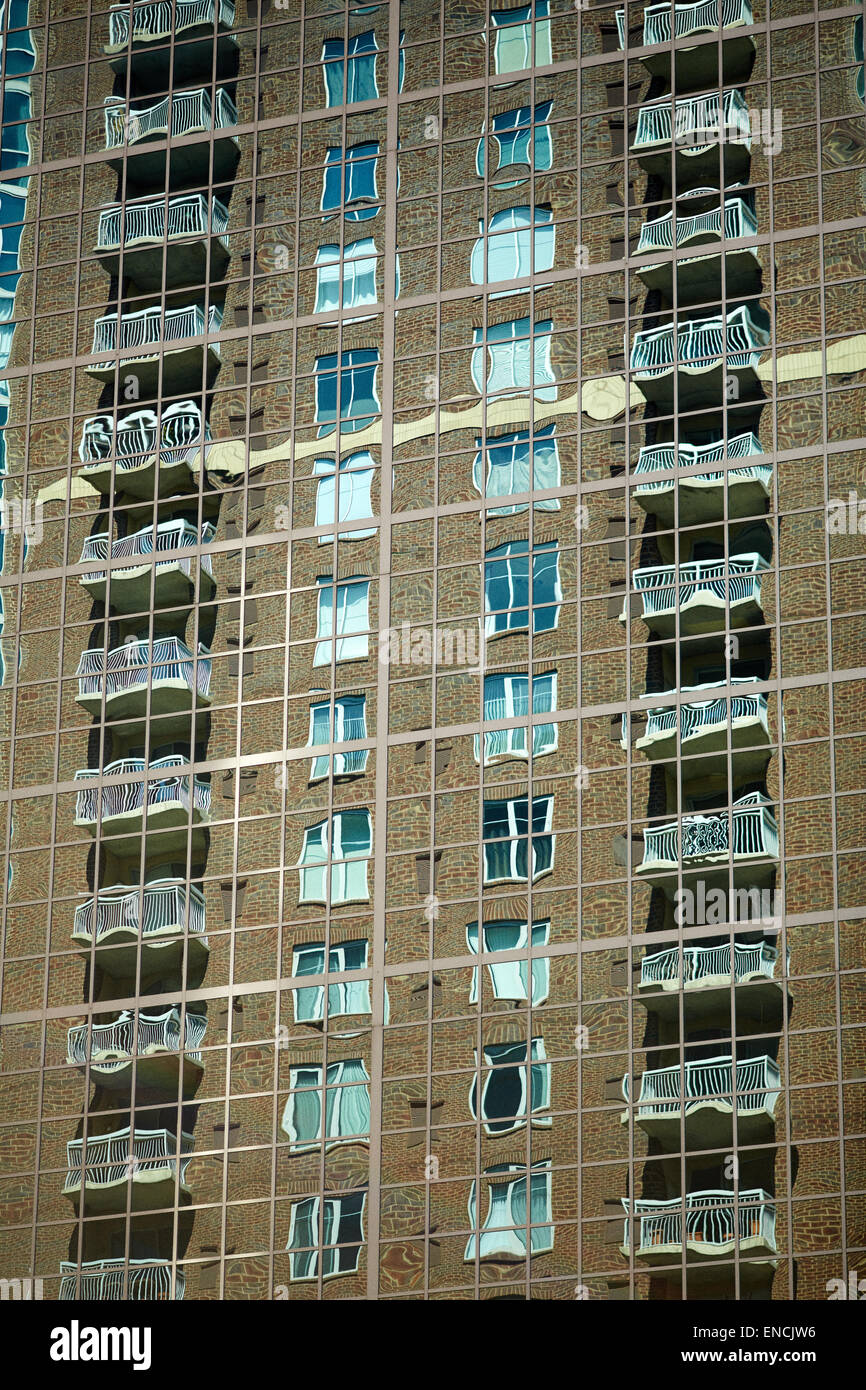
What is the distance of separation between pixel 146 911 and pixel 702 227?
18.4 m

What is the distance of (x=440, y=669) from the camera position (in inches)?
1992

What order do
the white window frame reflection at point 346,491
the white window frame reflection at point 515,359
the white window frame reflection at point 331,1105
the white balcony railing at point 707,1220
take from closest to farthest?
the white balcony railing at point 707,1220 < the white window frame reflection at point 331,1105 < the white window frame reflection at point 515,359 < the white window frame reflection at point 346,491

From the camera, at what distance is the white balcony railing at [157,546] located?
53594 millimetres

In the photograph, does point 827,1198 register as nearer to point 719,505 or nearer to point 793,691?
point 793,691

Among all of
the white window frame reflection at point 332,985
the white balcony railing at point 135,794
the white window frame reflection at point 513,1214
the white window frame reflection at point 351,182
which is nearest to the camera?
the white window frame reflection at point 513,1214

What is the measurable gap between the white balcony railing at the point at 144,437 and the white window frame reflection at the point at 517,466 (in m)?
6.71

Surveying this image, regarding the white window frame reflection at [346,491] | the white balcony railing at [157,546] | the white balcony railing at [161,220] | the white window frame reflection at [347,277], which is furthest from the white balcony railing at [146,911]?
the white balcony railing at [161,220]

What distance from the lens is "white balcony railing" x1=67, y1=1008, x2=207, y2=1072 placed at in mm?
49719

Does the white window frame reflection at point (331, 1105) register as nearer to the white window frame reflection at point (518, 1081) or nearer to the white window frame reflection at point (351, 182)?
the white window frame reflection at point (518, 1081)

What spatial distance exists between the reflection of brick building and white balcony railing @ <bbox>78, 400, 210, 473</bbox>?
105 millimetres

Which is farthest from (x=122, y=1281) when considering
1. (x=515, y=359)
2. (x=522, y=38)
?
(x=522, y=38)

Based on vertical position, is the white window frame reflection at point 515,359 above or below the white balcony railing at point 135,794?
above

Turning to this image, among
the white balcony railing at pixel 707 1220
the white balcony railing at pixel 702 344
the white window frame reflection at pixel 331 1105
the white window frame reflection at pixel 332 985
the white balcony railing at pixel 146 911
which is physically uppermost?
the white balcony railing at pixel 702 344

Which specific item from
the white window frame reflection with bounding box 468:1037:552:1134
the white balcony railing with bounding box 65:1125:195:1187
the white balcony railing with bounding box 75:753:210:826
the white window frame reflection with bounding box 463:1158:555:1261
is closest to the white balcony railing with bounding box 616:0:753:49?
the white balcony railing with bounding box 75:753:210:826
